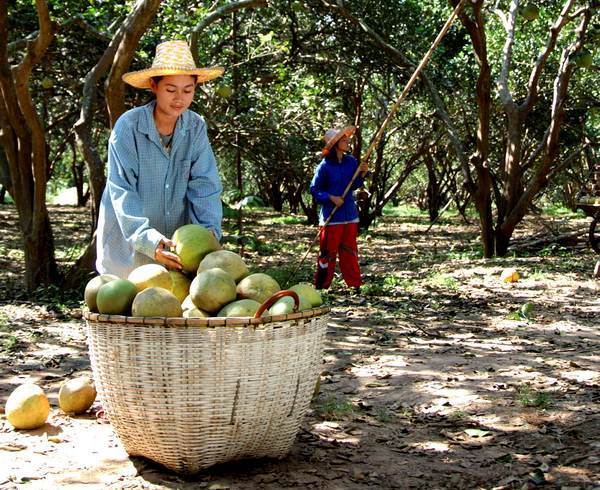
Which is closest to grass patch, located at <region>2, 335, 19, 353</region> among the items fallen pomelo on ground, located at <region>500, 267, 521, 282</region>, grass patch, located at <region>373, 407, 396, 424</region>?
grass patch, located at <region>373, 407, 396, 424</region>

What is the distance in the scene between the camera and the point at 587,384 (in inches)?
185

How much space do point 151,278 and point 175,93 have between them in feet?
3.19

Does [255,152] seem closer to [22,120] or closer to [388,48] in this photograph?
[388,48]

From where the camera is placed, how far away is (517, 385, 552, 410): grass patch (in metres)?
4.36

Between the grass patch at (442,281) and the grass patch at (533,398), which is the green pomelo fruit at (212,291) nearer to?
the grass patch at (533,398)

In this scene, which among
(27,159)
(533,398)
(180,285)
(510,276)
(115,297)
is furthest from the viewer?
(510,276)

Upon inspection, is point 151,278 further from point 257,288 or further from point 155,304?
point 257,288

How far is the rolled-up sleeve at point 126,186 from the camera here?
12.4 ft

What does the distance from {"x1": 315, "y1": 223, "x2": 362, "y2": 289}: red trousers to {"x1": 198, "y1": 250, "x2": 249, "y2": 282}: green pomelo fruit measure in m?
4.54

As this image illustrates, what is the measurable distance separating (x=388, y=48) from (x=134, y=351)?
8638mm

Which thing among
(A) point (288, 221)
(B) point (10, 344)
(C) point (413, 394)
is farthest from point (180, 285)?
(A) point (288, 221)

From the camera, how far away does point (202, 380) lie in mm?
3209

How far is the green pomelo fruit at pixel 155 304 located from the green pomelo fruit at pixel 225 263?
1.14 ft

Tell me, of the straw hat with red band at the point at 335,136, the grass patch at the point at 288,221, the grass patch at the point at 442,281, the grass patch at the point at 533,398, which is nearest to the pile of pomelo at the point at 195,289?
the grass patch at the point at 533,398
